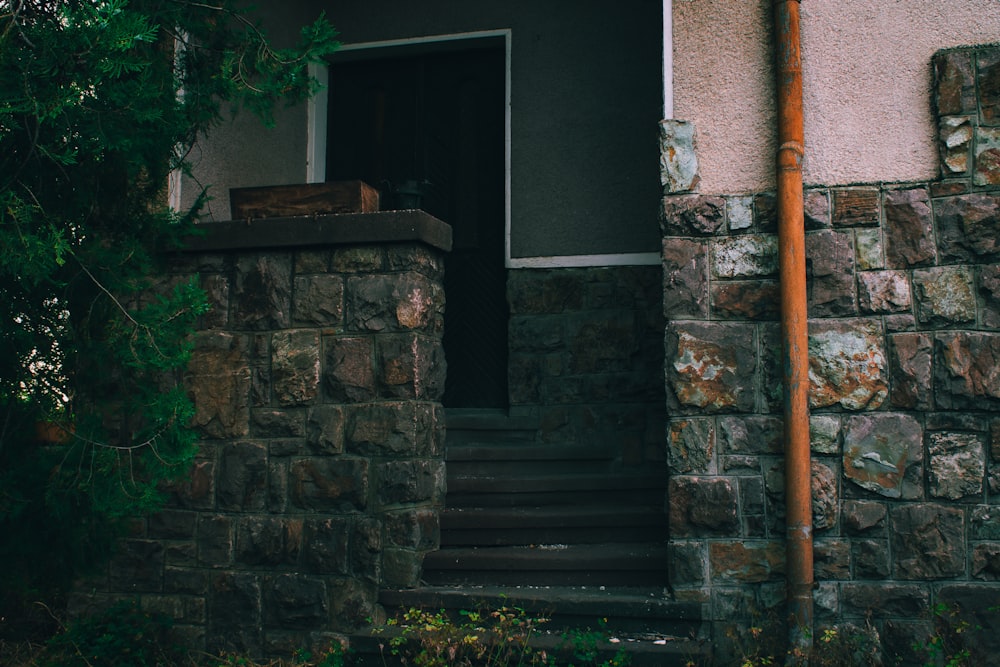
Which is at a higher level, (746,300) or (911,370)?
(746,300)

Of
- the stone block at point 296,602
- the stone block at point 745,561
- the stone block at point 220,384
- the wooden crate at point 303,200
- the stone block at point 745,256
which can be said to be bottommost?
the stone block at point 296,602

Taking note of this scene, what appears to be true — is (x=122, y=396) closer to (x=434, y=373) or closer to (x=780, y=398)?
(x=434, y=373)

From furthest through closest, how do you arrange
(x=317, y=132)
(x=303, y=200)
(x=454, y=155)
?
(x=317, y=132)
(x=454, y=155)
(x=303, y=200)

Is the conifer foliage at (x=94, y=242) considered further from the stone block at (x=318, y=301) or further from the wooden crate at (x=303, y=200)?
the stone block at (x=318, y=301)

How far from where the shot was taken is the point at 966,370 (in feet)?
11.5

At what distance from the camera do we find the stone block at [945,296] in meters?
3.52

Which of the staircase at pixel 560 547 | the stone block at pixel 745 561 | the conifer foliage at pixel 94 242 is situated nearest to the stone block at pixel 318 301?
the conifer foliage at pixel 94 242

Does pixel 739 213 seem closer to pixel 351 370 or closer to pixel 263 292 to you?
pixel 351 370

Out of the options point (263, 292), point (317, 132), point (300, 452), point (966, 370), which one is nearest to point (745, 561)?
point (966, 370)

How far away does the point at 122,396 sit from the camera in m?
4.25

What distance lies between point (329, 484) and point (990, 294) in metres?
2.90

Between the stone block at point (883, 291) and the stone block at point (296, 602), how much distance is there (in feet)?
8.63

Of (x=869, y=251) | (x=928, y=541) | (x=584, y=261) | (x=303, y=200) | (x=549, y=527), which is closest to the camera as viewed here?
(x=928, y=541)

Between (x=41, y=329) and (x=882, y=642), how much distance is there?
11.9 feet
